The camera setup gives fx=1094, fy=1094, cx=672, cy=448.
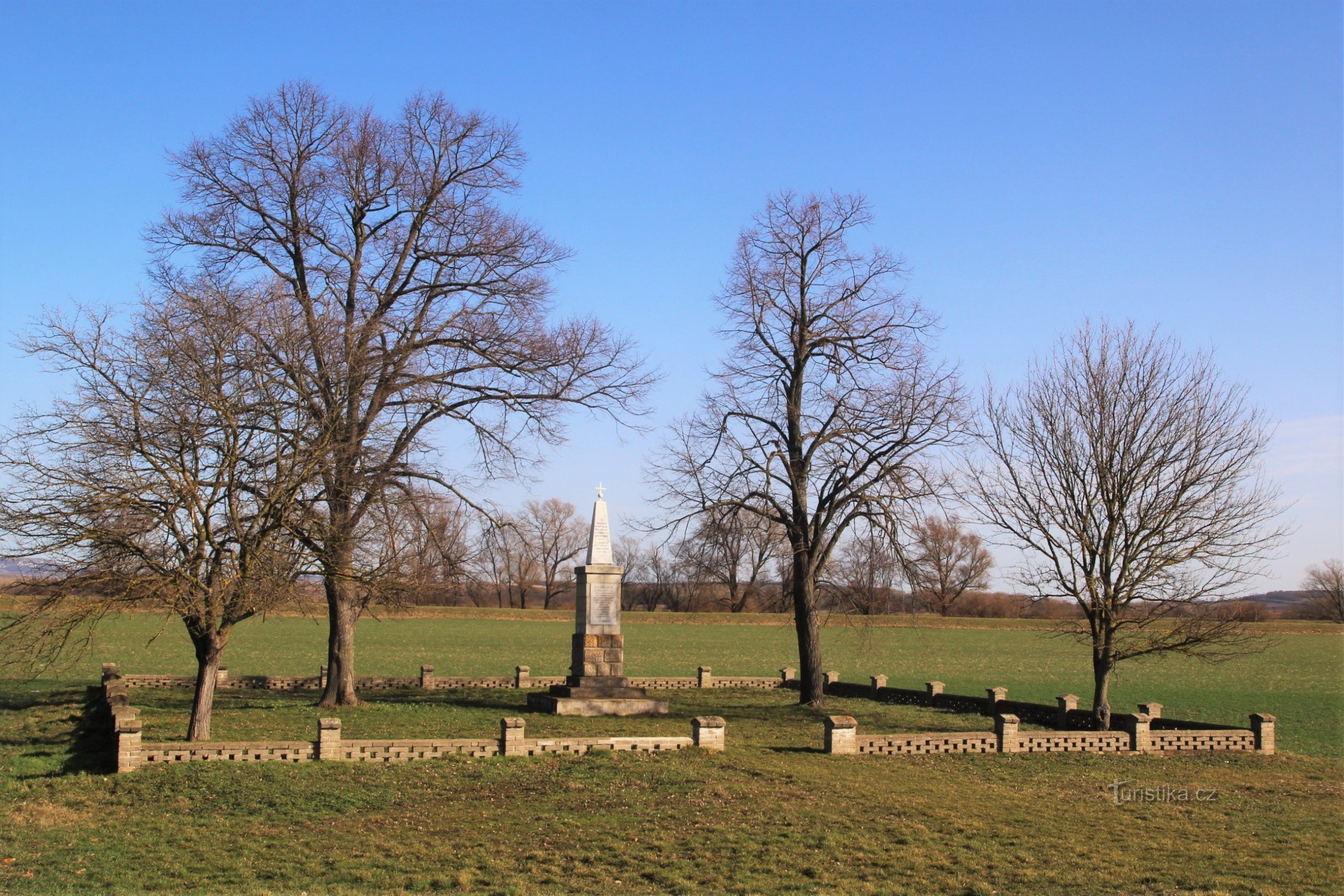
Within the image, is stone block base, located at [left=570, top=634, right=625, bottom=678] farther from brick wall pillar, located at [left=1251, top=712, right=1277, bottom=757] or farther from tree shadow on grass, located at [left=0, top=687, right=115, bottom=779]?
brick wall pillar, located at [left=1251, top=712, right=1277, bottom=757]

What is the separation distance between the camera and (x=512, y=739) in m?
15.7

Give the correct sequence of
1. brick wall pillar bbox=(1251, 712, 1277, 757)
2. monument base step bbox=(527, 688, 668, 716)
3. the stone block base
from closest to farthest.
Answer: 1. brick wall pillar bbox=(1251, 712, 1277, 757)
2. monument base step bbox=(527, 688, 668, 716)
3. the stone block base

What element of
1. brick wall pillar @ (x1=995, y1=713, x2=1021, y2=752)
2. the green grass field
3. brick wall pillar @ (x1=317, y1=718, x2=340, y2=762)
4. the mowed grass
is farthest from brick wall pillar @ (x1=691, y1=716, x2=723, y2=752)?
the mowed grass

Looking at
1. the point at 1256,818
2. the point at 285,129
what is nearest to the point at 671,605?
the point at 285,129

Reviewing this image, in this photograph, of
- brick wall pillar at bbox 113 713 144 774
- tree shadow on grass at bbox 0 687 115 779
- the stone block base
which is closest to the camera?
brick wall pillar at bbox 113 713 144 774

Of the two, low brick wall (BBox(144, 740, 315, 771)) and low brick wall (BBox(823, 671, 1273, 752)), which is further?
low brick wall (BBox(823, 671, 1273, 752))

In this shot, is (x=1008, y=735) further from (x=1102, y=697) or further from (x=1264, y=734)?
(x=1264, y=734)

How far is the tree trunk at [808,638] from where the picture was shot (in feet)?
82.8

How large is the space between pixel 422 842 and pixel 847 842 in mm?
4384

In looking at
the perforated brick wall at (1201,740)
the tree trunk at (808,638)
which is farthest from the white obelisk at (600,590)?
the perforated brick wall at (1201,740)

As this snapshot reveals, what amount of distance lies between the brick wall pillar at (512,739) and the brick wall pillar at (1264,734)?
12.5 m

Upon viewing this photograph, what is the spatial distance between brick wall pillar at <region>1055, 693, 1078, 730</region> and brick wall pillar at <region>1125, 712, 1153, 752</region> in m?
2.57

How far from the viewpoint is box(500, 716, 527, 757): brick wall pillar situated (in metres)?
15.7

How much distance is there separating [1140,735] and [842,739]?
536 cm
